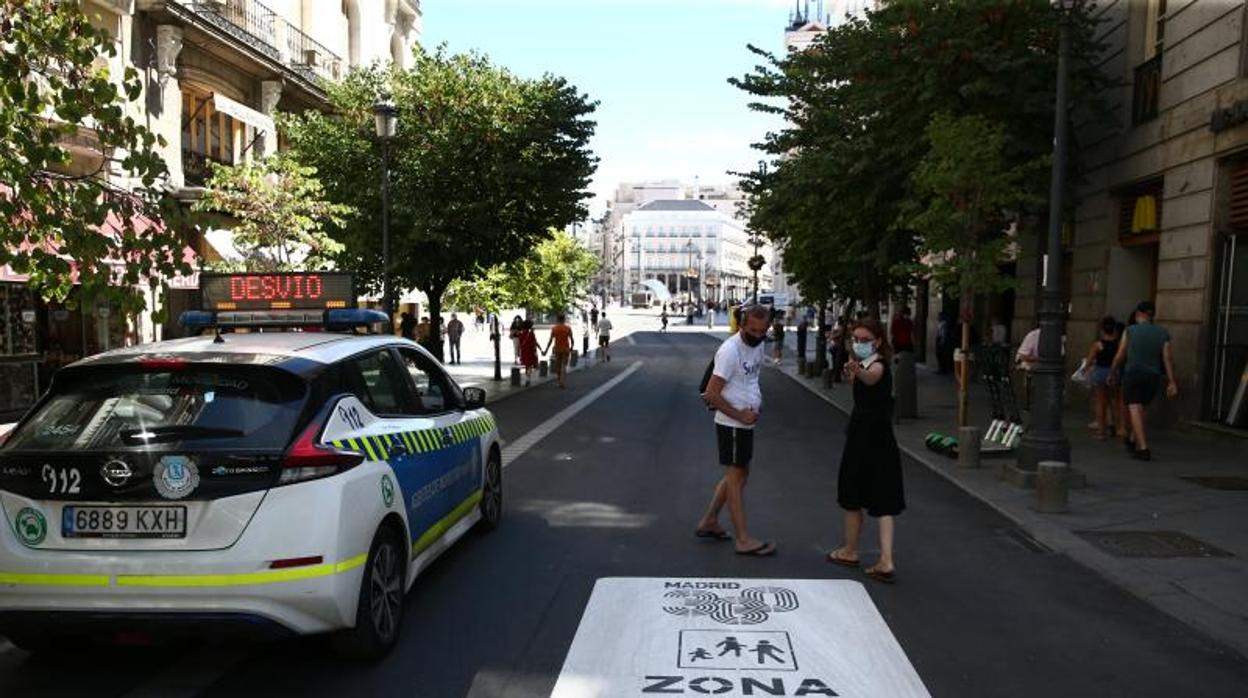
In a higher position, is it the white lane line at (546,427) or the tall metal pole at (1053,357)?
the tall metal pole at (1053,357)

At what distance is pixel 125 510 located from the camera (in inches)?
154

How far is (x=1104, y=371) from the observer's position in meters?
12.4

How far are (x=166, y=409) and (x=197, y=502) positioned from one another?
535 mm

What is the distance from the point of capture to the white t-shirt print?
6301 mm

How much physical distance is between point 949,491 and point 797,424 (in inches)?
232

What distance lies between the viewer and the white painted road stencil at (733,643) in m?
4.24

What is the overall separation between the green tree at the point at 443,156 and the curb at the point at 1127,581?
435 inches

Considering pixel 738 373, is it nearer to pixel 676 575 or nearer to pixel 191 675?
pixel 676 575

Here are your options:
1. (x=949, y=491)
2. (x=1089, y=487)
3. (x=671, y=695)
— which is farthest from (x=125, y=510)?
(x=1089, y=487)

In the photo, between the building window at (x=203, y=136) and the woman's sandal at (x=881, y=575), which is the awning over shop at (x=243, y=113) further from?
the woman's sandal at (x=881, y=575)

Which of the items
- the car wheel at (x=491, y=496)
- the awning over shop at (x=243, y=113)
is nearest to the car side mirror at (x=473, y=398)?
the car wheel at (x=491, y=496)

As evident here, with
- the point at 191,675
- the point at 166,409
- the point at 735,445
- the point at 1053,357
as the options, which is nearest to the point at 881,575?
the point at 735,445

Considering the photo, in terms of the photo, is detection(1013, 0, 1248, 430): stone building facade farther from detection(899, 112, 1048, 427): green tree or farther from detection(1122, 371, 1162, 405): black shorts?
detection(1122, 371, 1162, 405): black shorts

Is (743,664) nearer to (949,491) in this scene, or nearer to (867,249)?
(949,491)
